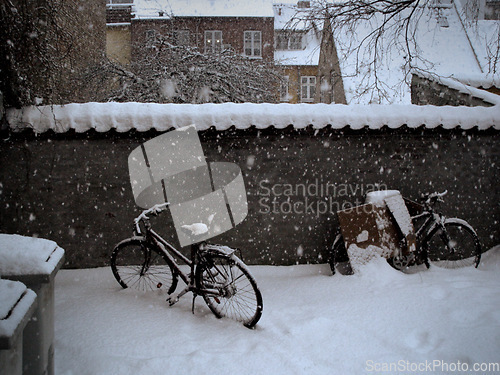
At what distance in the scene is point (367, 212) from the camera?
4703 mm

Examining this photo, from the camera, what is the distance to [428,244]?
4926 millimetres

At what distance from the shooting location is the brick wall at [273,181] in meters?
4.87

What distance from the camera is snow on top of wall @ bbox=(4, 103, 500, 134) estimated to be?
4.62m

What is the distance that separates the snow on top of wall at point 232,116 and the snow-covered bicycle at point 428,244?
1.25 m

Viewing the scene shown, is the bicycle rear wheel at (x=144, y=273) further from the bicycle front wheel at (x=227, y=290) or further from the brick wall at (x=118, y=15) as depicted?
the brick wall at (x=118, y=15)

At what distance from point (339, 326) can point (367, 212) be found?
179 cm

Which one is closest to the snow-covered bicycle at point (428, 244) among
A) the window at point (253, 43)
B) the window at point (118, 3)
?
the window at point (253, 43)

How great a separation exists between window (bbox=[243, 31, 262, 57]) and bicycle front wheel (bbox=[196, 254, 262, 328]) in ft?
67.9

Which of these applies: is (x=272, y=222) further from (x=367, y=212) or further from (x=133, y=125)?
(x=133, y=125)

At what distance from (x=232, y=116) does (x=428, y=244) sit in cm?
338

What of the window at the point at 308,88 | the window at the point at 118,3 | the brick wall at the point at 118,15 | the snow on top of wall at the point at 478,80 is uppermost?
the window at the point at 118,3

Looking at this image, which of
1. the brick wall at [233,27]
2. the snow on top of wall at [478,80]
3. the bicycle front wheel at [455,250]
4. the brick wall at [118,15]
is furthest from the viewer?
the brick wall at [118,15]

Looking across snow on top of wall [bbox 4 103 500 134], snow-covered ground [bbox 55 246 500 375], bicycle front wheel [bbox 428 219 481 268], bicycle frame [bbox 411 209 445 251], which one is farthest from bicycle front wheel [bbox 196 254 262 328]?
bicycle front wheel [bbox 428 219 481 268]

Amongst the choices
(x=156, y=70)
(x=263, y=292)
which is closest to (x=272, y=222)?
(x=263, y=292)
